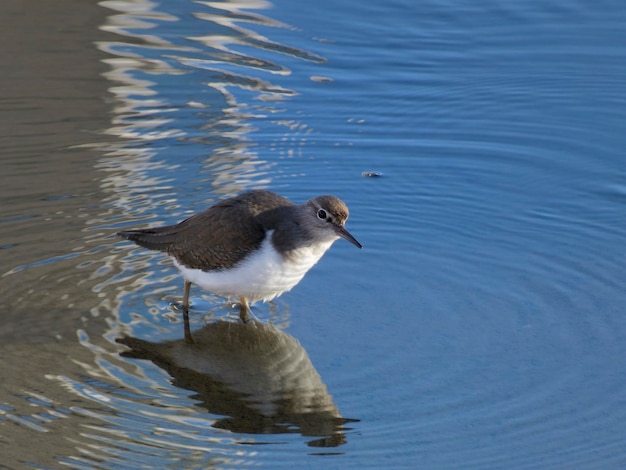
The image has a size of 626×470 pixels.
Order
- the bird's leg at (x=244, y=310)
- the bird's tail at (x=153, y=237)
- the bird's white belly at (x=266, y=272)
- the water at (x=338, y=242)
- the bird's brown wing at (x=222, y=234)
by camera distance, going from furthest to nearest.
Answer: the bird's tail at (x=153, y=237) < the bird's leg at (x=244, y=310) < the bird's brown wing at (x=222, y=234) < the bird's white belly at (x=266, y=272) < the water at (x=338, y=242)

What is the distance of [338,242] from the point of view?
8.94 meters

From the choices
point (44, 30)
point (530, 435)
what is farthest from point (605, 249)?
point (44, 30)

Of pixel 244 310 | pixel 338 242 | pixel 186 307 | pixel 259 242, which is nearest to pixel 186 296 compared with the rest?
pixel 186 307

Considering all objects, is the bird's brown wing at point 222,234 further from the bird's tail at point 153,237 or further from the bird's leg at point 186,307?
the bird's leg at point 186,307

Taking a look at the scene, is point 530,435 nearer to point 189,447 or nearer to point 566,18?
point 189,447

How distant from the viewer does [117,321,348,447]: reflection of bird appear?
21.4 ft

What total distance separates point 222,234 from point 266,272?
463mm

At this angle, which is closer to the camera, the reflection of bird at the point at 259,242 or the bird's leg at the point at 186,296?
the reflection of bird at the point at 259,242

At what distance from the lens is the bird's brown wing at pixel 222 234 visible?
7512 millimetres

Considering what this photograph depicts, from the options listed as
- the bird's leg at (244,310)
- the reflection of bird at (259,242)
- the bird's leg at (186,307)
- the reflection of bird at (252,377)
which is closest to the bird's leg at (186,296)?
the bird's leg at (186,307)

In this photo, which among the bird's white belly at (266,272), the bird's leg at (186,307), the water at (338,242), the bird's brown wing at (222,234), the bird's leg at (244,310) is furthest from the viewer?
the bird's leg at (244,310)

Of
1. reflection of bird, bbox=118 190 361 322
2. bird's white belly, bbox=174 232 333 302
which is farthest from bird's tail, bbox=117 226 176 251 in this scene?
bird's white belly, bbox=174 232 333 302

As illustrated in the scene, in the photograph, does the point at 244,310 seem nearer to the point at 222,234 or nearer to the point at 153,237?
the point at 222,234

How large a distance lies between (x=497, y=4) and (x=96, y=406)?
846cm
